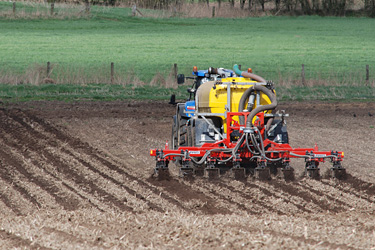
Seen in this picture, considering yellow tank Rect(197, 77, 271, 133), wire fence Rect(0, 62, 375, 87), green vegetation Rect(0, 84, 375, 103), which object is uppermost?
yellow tank Rect(197, 77, 271, 133)

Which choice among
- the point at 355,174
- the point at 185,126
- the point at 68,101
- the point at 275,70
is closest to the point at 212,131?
the point at 185,126

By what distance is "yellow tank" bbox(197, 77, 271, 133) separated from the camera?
10.8 m

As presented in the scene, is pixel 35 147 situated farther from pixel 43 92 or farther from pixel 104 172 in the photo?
pixel 43 92

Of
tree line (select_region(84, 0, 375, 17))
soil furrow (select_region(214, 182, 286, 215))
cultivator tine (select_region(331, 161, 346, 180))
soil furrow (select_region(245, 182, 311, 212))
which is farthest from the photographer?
tree line (select_region(84, 0, 375, 17))

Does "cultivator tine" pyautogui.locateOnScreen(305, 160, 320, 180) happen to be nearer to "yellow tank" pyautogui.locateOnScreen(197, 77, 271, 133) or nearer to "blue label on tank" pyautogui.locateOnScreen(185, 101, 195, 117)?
"yellow tank" pyautogui.locateOnScreen(197, 77, 271, 133)

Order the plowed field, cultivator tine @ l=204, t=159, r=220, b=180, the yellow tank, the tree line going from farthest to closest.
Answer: the tree line
the yellow tank
cultivator tine @ l=204, t=159, r=220, b=180
the plowed field

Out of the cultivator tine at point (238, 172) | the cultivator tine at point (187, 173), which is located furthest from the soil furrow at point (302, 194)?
the cultivator tine at point (187, 173)

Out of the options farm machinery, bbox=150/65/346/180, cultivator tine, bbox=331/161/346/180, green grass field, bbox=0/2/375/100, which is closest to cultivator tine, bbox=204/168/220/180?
farm machinery, bbox=150/65/346/180

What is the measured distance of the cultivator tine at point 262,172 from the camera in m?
10.2

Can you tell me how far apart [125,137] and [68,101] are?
6.69 metres

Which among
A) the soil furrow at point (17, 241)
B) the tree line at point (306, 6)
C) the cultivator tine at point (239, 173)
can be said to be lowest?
the cultivator tine at point (239, 173)

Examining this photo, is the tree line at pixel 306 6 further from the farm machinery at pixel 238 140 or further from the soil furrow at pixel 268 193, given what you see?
the soil furrow at pixel 268 193

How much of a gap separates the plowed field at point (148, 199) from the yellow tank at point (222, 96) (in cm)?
133

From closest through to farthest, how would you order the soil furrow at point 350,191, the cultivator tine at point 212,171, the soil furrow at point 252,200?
the soil furrow at point 252,200, the soil furrow at point 350,191, the cultivator tine at point 212,171
